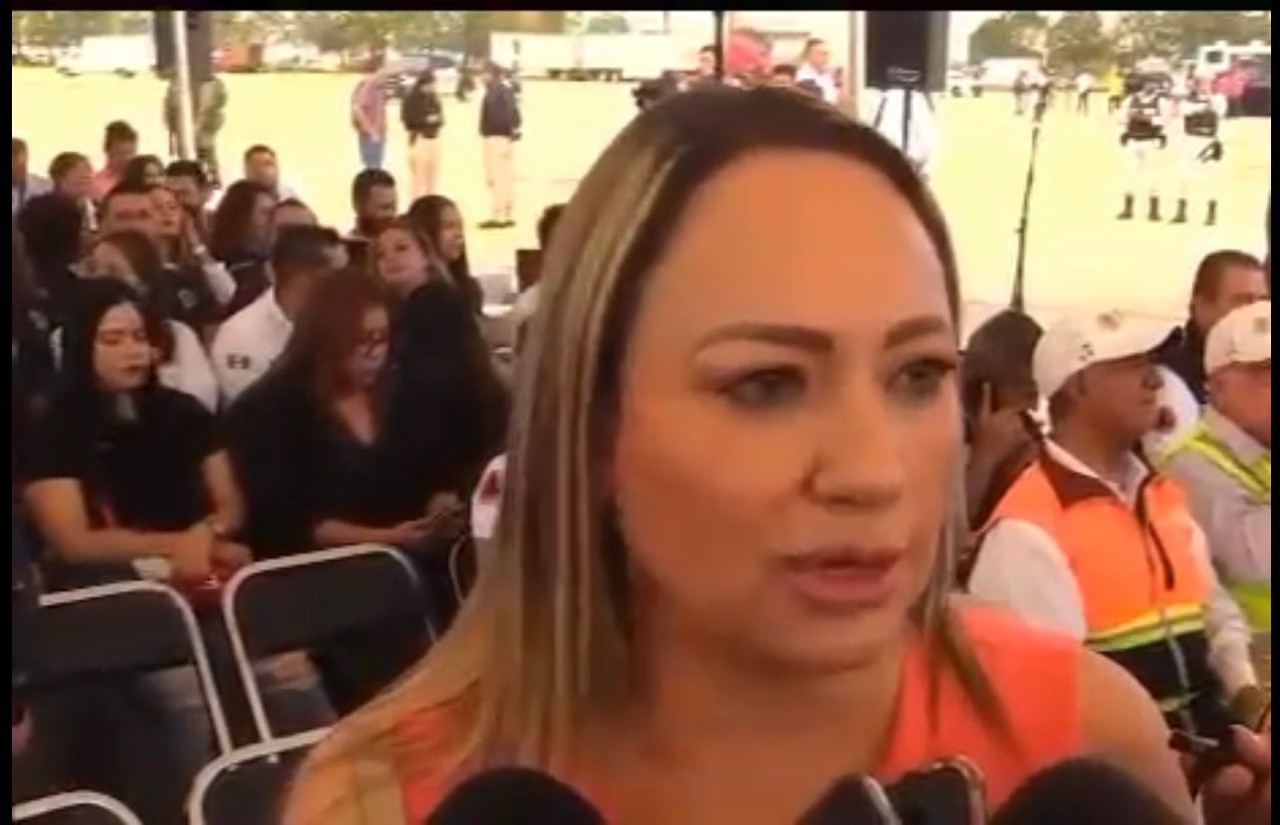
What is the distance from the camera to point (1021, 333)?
6.00ft

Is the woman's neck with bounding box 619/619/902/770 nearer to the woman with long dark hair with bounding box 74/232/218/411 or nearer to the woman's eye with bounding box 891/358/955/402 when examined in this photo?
the woman's eye with bounding box 891/358/955/402

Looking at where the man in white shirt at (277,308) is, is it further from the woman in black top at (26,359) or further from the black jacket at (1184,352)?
the black jacket at (1184,352)

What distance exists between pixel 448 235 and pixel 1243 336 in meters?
0.60

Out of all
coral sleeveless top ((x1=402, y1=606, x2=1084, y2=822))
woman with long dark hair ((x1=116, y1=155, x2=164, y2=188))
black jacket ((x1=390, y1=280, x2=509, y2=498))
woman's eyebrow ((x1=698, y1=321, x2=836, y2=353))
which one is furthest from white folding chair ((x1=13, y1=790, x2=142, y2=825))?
woman's eyebrow ((x1=698, y1=321, x2=836, y2=353))

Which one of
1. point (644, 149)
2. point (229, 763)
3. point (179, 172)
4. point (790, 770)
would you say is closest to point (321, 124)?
point (179, 172)

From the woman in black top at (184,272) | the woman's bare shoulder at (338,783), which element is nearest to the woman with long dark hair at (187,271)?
the woman in black top at (184,272)

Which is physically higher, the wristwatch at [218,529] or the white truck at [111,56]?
the white truck at [111,56]

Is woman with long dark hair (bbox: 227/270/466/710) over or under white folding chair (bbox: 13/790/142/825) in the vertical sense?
over

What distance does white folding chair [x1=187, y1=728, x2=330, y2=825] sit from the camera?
1.84m

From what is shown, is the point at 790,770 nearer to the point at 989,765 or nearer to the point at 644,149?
the point at 989,765

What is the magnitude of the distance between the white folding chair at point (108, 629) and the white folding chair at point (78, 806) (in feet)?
0.29

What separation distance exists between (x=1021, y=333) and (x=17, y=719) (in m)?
0.81

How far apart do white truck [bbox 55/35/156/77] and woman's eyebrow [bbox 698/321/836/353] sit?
0.47 meters

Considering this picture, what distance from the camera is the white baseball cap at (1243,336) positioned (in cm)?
184
